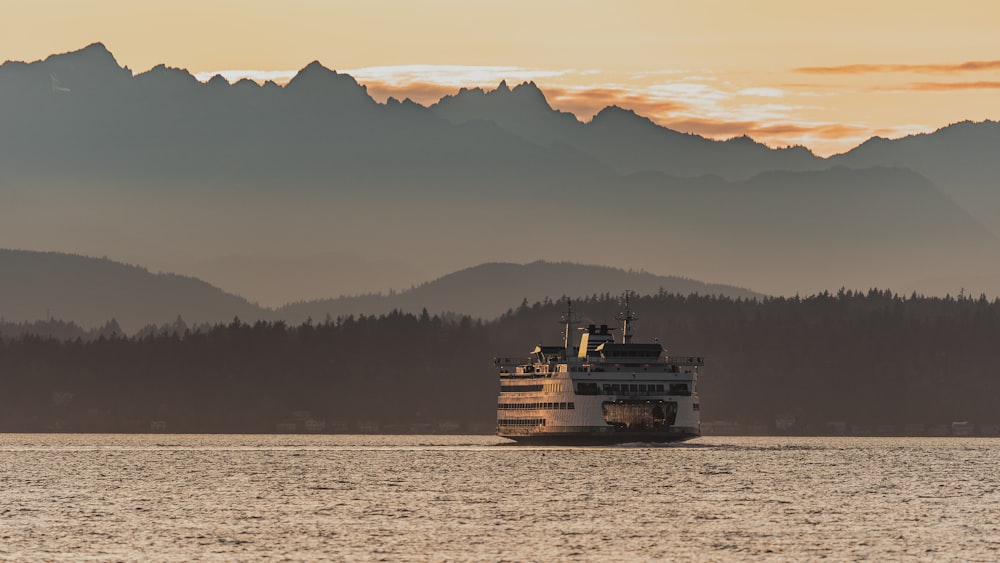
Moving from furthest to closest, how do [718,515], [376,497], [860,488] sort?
[860,488], [376,497], [718,515]

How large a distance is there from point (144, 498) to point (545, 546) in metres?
60.4

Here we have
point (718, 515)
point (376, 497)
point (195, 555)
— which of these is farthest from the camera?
point (376, 497)

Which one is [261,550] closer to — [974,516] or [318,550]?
[318,550]

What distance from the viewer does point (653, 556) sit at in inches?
4852

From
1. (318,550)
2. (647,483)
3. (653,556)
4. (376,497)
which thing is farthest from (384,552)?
(647,483)

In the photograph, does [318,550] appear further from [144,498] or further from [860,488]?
[860,488]

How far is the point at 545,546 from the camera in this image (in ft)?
423

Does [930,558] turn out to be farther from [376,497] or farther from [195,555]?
[376,497]

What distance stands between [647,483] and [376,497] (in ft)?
109

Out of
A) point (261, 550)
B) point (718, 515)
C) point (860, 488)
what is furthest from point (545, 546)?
point (860, 488)

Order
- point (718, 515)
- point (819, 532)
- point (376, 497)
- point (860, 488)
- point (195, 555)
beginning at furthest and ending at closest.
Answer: point (860, 488)
point (376, 497)
point (718, 515)
point (819, 532)
point (195, 555)

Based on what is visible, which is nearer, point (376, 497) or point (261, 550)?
point (261, 550)

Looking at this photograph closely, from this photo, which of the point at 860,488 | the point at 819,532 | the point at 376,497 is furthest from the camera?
the point at 860,488

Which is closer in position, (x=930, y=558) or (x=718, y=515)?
(x=930, y=558)
